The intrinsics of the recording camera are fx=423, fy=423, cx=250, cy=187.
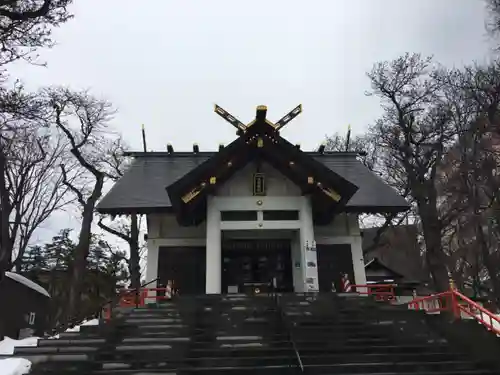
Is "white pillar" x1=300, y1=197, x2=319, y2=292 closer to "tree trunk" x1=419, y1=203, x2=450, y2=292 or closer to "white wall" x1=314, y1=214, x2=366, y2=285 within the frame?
"white wall" x1=314, y1=214, x2=366, y2=285

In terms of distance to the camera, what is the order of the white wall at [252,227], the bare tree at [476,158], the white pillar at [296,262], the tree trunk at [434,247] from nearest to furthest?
the white wall at [252,227], the white pillar at [296,262], the bare tree at [476,158], the tree trunk at [434,247]

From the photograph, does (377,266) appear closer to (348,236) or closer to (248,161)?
(348,236)

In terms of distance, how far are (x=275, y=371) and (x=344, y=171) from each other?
1310 cm

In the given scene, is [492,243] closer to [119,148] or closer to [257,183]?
[257,183]

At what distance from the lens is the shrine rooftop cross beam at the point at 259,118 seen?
13.3m

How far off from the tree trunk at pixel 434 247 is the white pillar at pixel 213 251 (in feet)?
35.4

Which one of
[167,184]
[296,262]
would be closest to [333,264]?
[296,262]

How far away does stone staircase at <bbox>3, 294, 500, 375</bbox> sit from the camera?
24.1ft

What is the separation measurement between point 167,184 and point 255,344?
1034 cm

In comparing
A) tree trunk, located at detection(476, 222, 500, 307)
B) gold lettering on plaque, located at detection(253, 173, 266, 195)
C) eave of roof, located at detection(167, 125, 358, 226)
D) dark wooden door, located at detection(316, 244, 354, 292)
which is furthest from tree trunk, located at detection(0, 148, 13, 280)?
tree trunk, located at detection(476, 222, 500, 307)

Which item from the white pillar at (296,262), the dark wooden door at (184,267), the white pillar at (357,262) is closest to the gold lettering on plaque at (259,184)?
the white pillar at (296,262)

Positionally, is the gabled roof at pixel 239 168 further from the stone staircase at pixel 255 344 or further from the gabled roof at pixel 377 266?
the gabled roof at pixel 377 266

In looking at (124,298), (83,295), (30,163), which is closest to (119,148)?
(30,163)

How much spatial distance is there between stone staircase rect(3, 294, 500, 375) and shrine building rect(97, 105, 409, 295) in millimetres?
3576
